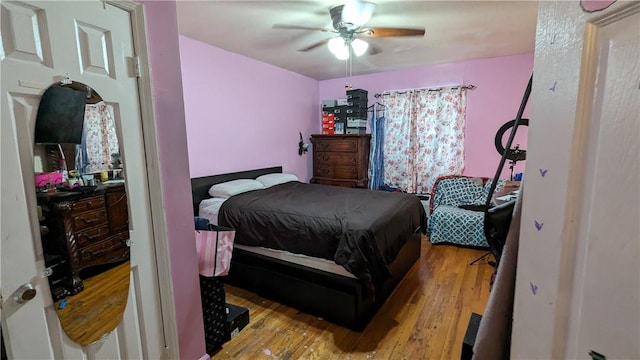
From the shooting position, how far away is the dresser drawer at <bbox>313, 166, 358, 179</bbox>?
4737mm

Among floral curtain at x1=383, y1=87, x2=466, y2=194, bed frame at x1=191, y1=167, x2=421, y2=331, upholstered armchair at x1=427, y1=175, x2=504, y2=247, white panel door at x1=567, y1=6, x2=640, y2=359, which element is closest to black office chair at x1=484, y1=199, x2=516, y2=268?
white panel door at x1=567, y1=6, x2=640, y2=359

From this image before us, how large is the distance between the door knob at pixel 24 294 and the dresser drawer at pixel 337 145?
4056mm

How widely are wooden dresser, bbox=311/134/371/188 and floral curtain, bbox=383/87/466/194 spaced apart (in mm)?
427

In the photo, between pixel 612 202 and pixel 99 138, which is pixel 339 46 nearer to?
pixel 99 138

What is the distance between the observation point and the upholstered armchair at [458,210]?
3631 millimetres

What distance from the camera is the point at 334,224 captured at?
2.33 metres

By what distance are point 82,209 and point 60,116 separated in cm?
37

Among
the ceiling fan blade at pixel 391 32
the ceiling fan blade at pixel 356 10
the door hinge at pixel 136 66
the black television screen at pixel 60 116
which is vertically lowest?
the black television screen at pixel 60 116

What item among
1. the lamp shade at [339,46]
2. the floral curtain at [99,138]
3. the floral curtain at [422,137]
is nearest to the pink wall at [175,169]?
the floral curtain at [99,138]

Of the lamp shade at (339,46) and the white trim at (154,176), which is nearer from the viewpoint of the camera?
the white trim at (154,176)

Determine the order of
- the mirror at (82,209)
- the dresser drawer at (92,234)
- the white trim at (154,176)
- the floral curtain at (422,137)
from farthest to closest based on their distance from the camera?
the floral curtain at (422,137) → the white trim at (154,176) → the dresser drawer at (92,234) → the mirror at (82,209)

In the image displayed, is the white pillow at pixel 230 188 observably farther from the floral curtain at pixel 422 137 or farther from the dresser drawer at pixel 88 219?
the floral curtain at pixel 422 137

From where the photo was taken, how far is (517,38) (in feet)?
10.3

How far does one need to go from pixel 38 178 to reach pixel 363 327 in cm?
209
